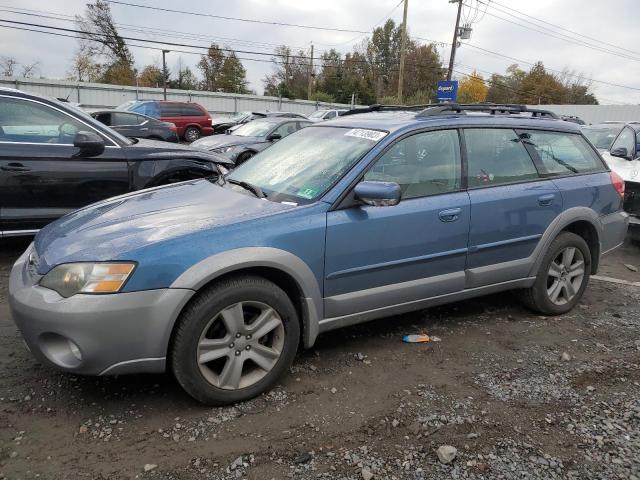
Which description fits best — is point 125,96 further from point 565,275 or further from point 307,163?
point 565,275

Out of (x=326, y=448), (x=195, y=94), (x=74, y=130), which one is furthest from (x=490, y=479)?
(x=195, y=94)

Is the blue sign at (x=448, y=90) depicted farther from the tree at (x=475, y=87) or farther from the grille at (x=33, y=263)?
the tree at (x=475, y=87)

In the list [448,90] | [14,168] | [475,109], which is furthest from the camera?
[448,90]

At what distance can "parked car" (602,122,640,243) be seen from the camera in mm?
6207

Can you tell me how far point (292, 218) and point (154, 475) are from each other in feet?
4.77

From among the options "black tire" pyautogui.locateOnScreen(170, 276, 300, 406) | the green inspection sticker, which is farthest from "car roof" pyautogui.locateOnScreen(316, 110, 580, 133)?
"black tire" pyautogui.locateOnScreen(170, 276, 300, 406)

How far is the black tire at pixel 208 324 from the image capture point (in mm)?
2527

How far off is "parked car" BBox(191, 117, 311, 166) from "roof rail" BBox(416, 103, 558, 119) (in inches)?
273

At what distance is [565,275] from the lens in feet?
13.6

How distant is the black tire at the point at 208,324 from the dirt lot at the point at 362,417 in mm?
101

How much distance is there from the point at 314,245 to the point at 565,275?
246 cm

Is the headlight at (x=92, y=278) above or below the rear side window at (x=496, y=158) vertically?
below

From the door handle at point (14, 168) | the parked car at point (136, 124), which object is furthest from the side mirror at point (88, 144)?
the parked car at point (136, 124)

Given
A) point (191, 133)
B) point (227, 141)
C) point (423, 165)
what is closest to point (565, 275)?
point (423, 165)
